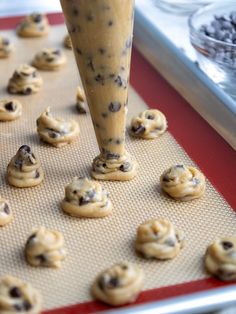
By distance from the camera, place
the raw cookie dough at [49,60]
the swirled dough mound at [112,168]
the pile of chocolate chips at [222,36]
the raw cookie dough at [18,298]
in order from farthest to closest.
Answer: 1. the raw cookie dough at [49,60]
2. the pile of chocolate chips at [222,36]
3. the swirled dough mound at [112,168]
4. the raw cookie dough at [18,298]

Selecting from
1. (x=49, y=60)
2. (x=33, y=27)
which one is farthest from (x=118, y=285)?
(x=33, y=27)

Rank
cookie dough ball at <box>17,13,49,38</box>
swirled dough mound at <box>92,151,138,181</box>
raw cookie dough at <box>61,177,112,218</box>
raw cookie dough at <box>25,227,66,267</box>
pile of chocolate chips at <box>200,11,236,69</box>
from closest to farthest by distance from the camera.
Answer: raw cookie dough at <box>25,227,66,267</box>, raw cookie dough at <box>61,177,112,218</box>, swirled dough mound at <box>92,151,138,181</box>, pile of chocolate chips at <box>200,11,236,69</box>, cookie dough ball at <box>17,13,49,38</box>

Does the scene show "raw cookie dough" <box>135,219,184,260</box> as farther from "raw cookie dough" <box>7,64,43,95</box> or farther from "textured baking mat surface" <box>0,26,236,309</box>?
"raw cookie dough" <box>7,64,43,95</box>

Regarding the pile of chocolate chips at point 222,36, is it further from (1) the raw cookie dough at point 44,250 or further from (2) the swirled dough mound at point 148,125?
(1) the raw cookie dough at point 44,250

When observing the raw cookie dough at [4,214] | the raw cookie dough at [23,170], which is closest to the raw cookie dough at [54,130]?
the raw cookie dough at [23,170]

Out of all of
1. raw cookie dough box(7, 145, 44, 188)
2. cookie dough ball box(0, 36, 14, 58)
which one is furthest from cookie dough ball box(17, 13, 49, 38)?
raw cookie dough box(7, 145, 44, 188)

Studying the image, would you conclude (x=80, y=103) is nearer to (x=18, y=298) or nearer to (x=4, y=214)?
(x=4, y=214)
